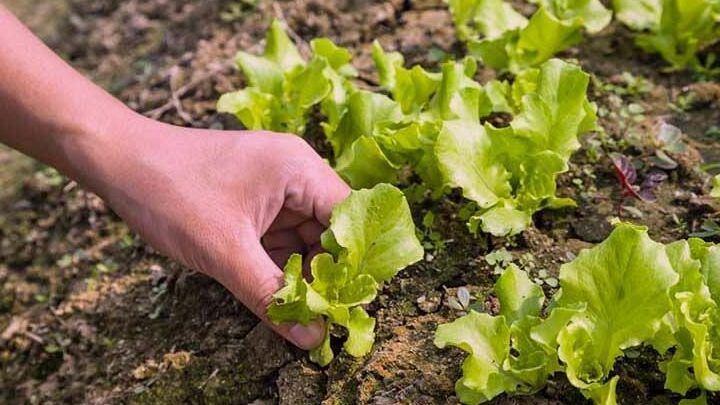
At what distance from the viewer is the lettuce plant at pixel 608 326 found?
6.23 ft

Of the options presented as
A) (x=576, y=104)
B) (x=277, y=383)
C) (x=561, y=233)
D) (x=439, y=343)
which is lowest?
(x=277, y=383)

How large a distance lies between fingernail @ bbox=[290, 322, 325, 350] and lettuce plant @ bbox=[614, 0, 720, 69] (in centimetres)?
144

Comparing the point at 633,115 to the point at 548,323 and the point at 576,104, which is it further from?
the point at 548,323

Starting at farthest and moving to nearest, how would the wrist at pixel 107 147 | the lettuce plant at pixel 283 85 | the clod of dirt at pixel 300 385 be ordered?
the lettuce plant at pixel 283 85 → the wrist at pixel 107 147 → the clod of dirt at pixel 300 385

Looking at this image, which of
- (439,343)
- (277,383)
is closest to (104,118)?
(277,383)

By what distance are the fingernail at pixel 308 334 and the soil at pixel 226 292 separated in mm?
100

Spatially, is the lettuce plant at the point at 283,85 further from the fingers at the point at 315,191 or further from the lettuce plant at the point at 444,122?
the fingers at the point at 315,191

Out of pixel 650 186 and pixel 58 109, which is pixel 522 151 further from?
pixel 58 109

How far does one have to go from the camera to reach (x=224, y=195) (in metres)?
2.28

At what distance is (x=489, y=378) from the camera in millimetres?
1981

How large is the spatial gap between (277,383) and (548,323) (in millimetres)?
755

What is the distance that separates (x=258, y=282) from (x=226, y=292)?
51cm

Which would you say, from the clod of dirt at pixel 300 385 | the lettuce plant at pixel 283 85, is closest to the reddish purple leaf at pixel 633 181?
the lettuce plant at pixel 283 85

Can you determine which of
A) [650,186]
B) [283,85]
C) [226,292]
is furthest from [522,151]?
[226,292]
